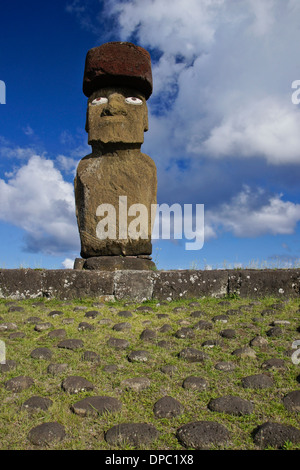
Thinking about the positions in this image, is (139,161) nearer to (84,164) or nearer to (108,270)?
(84,164)

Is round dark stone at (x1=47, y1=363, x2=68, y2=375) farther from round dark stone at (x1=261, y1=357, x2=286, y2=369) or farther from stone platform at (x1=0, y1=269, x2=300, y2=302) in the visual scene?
stone platform at (x1=0, y1=269, x2=300, y2=302)

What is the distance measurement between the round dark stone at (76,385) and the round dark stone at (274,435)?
1300mm

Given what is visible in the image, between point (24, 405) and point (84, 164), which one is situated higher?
point (84, 164)

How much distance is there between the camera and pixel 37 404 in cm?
271

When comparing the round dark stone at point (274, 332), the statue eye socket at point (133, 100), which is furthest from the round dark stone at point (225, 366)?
the statue eye socket at point (133, 100)

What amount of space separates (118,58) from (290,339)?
21.5ft

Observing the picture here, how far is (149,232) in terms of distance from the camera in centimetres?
777

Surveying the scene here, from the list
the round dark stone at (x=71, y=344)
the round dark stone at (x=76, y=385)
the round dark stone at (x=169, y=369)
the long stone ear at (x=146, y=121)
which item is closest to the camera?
the round dark stone at (x=76, y=385)

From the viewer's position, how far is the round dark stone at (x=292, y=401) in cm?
263

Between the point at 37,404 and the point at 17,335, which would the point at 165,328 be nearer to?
the point at 17,335

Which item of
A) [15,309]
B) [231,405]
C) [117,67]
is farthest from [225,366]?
[117,67]

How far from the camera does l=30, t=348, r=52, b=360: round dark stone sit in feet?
11.9

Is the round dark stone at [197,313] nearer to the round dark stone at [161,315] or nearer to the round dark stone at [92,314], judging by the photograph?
the round dark stone at [161,315]

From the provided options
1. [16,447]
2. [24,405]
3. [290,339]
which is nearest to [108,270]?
[290,339]
